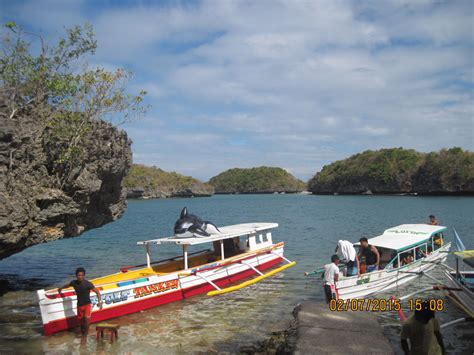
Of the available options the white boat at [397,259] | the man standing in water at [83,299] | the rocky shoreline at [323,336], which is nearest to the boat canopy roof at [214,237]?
the man standing in water at [83,299]

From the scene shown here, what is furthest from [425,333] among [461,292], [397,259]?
[397,259]

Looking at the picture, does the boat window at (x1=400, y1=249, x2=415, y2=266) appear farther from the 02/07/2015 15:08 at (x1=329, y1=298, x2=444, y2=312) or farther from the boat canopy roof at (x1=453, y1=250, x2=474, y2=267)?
the boat canopy roof at (x1=453, y1=250, x2=474, y2=267)

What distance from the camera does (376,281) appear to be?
15.5 m

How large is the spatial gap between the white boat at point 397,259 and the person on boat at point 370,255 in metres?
0.34

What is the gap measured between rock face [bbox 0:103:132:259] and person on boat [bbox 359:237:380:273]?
35.7 feet

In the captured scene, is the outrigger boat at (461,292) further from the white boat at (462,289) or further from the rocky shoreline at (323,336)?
the rocky shoreline at (323,336)

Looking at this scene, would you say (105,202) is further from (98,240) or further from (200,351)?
(98,240)

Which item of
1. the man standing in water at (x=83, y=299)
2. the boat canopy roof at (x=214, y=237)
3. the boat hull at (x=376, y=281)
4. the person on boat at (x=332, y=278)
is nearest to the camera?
the man standing in water at (x=83, y=299)

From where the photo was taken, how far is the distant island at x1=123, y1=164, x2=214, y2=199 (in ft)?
502

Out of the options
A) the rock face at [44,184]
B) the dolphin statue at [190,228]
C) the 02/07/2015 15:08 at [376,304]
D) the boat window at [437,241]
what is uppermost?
the rock face at [44,184]

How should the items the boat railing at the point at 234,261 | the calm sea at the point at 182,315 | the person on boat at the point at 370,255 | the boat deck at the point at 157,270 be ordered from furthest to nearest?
the boat railing at the point at 234,261 → the person on boat at the point at 370,255 → the boat deck at the point at 157,270 → the calm sea at the point at 182,315

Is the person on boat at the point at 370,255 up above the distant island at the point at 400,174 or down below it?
below

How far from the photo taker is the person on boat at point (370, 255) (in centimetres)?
1572

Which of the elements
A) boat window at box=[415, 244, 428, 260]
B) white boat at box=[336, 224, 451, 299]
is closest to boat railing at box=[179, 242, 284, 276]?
white boat at box=[336, 224, 451, 299]
